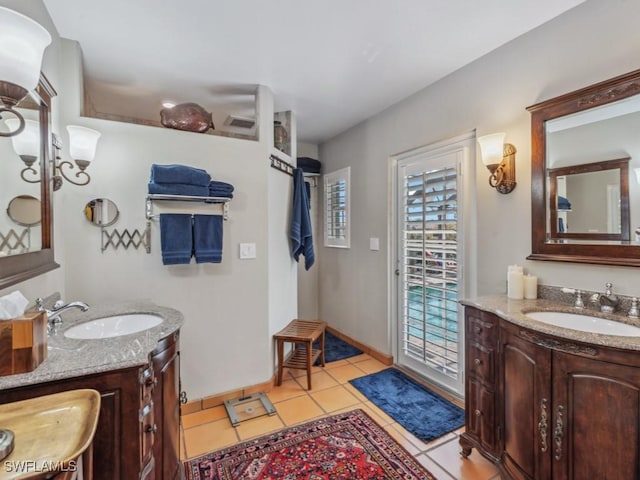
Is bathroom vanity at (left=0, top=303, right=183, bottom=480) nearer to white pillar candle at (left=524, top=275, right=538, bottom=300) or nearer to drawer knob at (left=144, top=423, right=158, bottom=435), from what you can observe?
drawer knob at (left=144, top=423, right=158, bottom=435)

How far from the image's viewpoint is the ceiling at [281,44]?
5.58 feet

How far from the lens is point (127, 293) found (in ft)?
7.08

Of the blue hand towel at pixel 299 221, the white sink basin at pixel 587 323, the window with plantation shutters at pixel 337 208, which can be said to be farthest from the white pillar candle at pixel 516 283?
the window with plantation shutters at pixel 337 208

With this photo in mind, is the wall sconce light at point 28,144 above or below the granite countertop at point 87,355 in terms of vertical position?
above

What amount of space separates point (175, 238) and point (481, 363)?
81.9 inches

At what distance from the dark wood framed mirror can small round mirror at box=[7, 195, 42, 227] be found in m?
0.04

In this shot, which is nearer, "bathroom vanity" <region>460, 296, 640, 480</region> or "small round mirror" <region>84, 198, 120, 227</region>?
"bathroom vanity" <region>460, 296, 640, 480</region>

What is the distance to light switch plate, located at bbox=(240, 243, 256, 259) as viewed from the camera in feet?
8.29

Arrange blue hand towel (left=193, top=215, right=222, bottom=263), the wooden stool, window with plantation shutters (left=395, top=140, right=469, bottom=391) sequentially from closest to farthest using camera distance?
blue hand towel (left=193, top=215, right=222, bottom=263) → window with plantation shutters (left=395, top=140, right=469, bottom=391) → the wooden stool

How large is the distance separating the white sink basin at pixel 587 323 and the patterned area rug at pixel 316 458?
1074 mm

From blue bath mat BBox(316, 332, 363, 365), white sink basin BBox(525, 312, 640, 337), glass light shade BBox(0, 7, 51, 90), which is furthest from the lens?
blue bath mat BBox(316, 332, 363, 365)

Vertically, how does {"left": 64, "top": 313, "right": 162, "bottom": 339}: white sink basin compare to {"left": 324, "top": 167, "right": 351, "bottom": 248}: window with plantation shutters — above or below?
below

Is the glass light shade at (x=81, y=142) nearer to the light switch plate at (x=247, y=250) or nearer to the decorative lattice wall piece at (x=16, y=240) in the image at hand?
the decorative lattice wall piece at (x=16, y=240)

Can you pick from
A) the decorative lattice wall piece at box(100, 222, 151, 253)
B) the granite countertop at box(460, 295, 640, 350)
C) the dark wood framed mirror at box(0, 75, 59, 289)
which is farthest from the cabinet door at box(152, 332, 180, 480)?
the granite countertop at box(460, 295, 640, 350)
